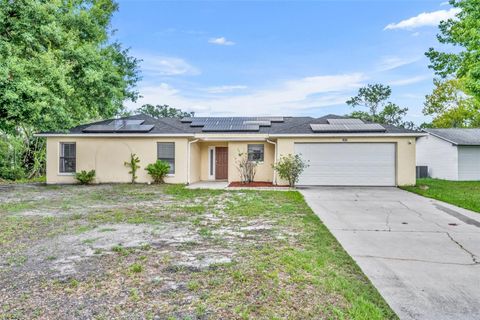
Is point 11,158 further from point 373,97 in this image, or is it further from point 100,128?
point 373,97

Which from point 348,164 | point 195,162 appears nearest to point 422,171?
point 348,164

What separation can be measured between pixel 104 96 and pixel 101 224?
30.8ft

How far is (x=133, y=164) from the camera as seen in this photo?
1426cm

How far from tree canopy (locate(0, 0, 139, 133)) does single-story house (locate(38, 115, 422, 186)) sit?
6.20 feet

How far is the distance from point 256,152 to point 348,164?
4.37m

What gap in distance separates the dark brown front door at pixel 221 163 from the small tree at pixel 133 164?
4207mm

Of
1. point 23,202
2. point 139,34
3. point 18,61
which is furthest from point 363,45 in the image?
point 23,202

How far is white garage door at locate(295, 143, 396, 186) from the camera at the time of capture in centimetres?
1338

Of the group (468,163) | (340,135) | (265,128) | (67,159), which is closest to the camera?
(340,135)

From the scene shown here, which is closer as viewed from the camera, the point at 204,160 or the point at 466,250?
the point at 466,250

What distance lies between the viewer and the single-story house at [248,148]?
13.4 metres

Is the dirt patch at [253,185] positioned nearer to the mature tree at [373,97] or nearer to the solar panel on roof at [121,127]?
the solar panel on roof at [121,127]

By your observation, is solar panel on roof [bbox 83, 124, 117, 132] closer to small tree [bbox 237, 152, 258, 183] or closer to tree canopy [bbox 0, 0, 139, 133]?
tree canopy [bbox 0, 0, 139, 133]

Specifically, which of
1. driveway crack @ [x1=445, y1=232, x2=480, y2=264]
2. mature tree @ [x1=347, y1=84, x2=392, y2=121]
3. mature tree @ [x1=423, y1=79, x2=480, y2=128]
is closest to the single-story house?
driveway crack @ [x1=445, y1=232, x2=480, y2=264]
